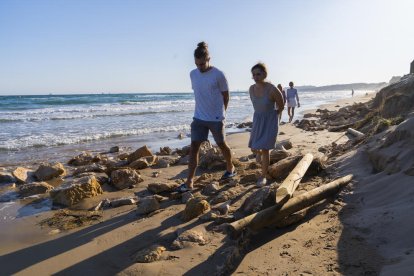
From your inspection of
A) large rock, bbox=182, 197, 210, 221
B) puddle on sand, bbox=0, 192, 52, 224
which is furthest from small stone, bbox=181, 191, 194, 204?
puddle on sand, bbox=0, 192, 52, 224

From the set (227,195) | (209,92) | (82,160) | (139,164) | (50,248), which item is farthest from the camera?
(82,160)

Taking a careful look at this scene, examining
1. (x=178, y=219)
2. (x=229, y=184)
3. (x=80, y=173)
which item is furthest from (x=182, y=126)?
(x=178, y=219)

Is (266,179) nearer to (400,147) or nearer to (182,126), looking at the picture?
(400,147)

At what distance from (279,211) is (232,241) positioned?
0.47 metres

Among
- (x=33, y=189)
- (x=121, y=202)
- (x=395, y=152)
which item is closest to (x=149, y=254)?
(x=121, y=202)

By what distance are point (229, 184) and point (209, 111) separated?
100cm

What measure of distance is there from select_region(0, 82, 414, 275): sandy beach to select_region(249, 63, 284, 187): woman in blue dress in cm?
66

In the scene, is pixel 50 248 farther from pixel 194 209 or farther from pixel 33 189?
pixel 33 189

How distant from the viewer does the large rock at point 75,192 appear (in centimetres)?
474

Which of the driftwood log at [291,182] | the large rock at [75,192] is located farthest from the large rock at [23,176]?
the driftwood log at [291,182]

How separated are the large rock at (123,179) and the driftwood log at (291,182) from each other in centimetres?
248

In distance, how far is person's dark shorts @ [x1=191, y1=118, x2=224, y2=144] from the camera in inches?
192

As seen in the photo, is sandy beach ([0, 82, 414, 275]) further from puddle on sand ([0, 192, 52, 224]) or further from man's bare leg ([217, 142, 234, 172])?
man's bare leg ([217, 142, 234, 172])

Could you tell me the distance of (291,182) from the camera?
Result: 370cm
